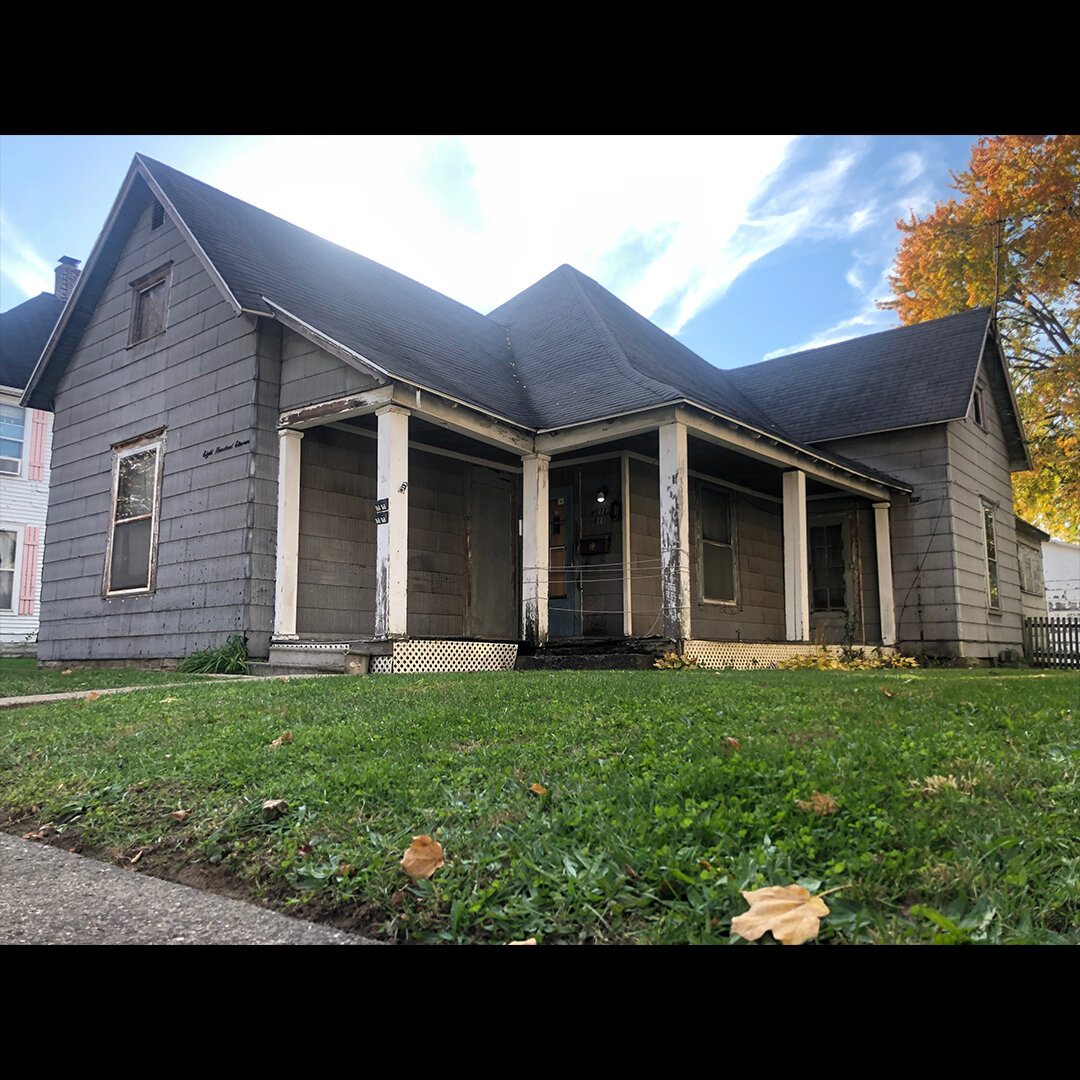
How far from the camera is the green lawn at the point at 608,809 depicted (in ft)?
6.59

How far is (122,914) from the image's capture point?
242 centimetres

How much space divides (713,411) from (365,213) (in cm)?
550

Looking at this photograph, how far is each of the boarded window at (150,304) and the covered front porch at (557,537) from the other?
3.53 m

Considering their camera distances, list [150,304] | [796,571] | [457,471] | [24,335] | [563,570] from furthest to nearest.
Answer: [24,335] → [563,570] → [150,304] → [457,471] → [796,571]

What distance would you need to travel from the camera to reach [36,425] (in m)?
19.6

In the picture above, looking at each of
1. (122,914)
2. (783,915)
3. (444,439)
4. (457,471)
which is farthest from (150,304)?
(783,915)

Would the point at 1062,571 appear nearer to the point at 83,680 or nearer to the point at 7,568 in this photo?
the point at 7,568

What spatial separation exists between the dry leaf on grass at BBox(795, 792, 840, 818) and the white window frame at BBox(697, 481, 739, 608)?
10566 mm

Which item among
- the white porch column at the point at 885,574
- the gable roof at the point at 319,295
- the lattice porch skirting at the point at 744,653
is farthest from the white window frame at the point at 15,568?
the white porch column at the point at 885,574

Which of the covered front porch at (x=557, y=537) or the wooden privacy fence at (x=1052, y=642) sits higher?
the covered front porch at (x=557, y=537)

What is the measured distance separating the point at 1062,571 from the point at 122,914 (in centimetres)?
4889

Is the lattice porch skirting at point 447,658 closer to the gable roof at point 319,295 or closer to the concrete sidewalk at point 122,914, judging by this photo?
the gable roof at point 319,295

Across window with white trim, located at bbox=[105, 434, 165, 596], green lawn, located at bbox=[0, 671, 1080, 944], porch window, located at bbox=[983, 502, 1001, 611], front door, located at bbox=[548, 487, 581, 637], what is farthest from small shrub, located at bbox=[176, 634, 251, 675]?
porch window, located at bbox=[983, 502, 1001, 611]

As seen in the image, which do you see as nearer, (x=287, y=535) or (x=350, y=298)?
(x=287, y=535)
